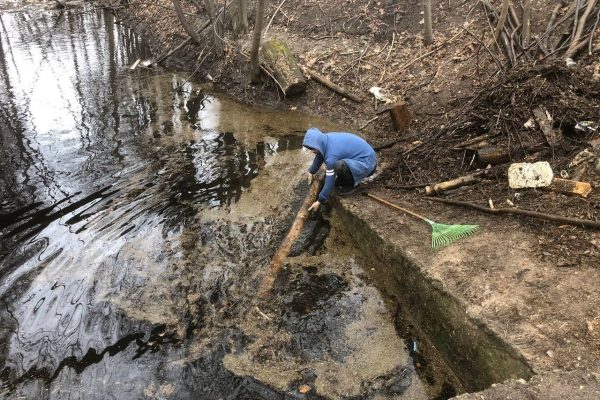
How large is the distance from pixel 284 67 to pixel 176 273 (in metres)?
6.36

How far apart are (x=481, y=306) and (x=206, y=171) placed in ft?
17.5

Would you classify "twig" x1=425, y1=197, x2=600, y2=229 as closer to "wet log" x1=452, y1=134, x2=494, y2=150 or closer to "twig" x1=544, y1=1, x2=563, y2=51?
"wet log" x1=452, y1=134, x2=494, y2=150

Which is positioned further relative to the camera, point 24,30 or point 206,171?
point 24,30

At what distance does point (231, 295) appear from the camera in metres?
5.08

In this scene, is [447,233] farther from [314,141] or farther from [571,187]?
[314,141]

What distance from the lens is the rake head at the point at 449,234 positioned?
4875 millimetres

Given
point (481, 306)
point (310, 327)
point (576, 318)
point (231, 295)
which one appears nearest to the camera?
point (576, 318)

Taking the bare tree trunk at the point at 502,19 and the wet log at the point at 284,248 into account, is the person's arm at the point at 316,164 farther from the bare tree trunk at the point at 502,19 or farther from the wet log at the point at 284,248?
the bare tree trunk at the point at 502,19

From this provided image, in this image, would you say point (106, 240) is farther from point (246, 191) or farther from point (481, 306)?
point (481, 306)

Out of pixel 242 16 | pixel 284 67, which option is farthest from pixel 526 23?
pixel 242 16

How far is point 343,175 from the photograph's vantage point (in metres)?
6.36

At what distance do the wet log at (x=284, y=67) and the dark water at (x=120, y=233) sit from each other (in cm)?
76

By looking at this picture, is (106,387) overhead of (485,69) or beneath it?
beneath

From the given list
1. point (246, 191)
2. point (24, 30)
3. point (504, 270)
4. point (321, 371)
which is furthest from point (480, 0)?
point (24, 30)
